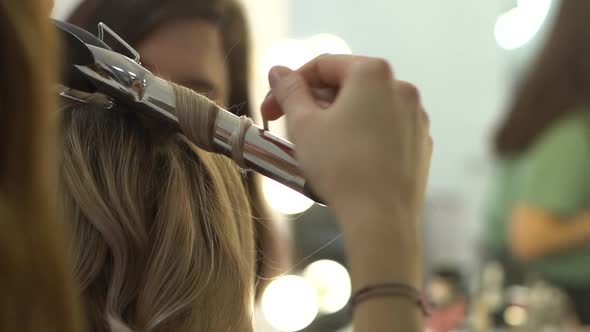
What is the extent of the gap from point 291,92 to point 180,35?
1.39 feet

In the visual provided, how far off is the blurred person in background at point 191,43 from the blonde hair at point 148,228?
0.13 metres

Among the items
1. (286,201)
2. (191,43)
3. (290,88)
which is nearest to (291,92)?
(290,88)

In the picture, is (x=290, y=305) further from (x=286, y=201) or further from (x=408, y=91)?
(x=408, y=91)

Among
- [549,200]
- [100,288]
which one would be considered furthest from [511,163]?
[100,288]

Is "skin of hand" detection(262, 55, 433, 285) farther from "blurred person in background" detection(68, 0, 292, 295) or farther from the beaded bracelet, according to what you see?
"blurred person in background" detection(68, 0, 292, 295)

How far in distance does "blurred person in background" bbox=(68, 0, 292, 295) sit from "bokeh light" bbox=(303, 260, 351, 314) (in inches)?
22.3

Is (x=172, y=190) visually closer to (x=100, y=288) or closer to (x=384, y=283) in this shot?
(x=100, y=288)

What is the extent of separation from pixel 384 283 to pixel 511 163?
1.41 m

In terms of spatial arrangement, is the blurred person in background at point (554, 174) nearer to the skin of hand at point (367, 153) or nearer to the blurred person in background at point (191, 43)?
the blurred person in background at point (191, 43)

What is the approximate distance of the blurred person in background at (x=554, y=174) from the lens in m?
1.42

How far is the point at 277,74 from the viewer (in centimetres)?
50

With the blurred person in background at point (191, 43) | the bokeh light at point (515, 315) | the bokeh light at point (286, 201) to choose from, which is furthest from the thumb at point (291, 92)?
the bokeh light at point (515, 315)

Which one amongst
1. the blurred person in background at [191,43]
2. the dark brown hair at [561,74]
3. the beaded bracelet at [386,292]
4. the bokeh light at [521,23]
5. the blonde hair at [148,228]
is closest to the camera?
the beaded bracelet at [386,292]

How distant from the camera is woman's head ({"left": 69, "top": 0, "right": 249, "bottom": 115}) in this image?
2.71 feet
